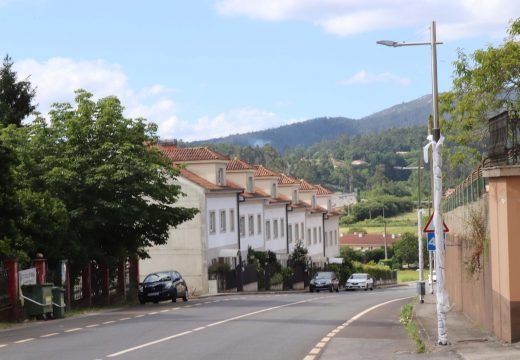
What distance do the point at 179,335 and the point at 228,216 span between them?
46577 millimetres

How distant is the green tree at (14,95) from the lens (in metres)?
57.3

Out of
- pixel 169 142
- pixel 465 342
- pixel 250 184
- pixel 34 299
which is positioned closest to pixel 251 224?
pixel 250 184

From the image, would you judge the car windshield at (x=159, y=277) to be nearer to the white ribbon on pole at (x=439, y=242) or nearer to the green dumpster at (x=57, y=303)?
the green dumpster at (x=57, y=303)

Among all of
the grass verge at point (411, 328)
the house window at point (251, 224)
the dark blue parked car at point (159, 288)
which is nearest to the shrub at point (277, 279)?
the house window at point (251, 224)

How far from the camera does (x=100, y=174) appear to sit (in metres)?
41.7

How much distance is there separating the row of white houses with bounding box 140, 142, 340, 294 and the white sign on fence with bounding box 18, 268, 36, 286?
15738 mm

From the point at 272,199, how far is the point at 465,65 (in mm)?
46258

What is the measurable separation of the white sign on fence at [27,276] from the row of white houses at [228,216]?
15.7m

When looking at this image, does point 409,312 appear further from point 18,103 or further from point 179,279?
point 18,103

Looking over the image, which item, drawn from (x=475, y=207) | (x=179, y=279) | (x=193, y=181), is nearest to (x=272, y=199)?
(x=193, y=181)

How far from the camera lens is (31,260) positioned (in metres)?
35.3

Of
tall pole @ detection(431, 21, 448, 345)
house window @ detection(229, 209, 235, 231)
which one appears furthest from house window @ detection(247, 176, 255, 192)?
tall pole @ detection(431, 21, 448, 345)

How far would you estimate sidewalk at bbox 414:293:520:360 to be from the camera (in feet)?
56.3

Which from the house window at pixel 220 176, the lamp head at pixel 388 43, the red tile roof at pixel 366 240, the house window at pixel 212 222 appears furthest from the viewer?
the red tile roof at pixel 366 240
